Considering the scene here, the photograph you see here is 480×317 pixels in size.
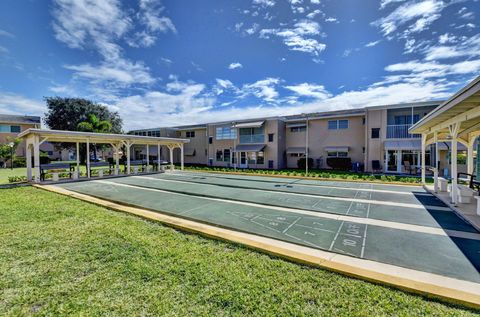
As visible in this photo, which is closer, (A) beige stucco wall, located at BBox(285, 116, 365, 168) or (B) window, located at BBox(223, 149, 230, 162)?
(A) beige stucco wall, located at BBox(285, 116, 365, 168)

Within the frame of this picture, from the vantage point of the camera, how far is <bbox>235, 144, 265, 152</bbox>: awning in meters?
26.9

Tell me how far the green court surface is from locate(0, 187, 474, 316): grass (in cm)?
135

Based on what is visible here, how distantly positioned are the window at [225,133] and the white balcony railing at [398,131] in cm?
1770

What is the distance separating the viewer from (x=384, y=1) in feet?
38.6

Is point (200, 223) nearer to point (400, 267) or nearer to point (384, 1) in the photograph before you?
point (400, 267)

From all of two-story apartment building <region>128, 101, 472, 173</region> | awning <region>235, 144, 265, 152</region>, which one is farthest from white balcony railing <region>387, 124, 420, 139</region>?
awning <region>235, 144, 265, 152</region>

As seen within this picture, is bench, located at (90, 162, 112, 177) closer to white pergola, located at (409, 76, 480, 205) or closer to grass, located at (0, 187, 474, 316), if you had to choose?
grass, located at (0, 187, 474, 316)

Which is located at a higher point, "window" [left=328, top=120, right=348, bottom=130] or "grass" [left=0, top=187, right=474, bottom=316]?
"window" [left=328, top=120, right=348, bottom=130]

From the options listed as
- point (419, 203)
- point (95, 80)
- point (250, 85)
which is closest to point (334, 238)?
point (419, 203)

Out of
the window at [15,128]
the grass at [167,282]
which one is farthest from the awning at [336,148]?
the window at [15,128]

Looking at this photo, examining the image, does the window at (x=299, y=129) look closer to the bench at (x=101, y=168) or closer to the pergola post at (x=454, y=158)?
the pergola post at (x=454, y=158)

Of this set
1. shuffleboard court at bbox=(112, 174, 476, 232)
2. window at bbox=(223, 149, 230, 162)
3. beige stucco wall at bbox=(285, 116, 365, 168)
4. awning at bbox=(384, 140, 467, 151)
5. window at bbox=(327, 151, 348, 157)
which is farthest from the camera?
window at bbox=(223, 149, 230, 162)

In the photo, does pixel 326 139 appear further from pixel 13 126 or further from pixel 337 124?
pixel 13 126

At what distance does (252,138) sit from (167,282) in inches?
1008
